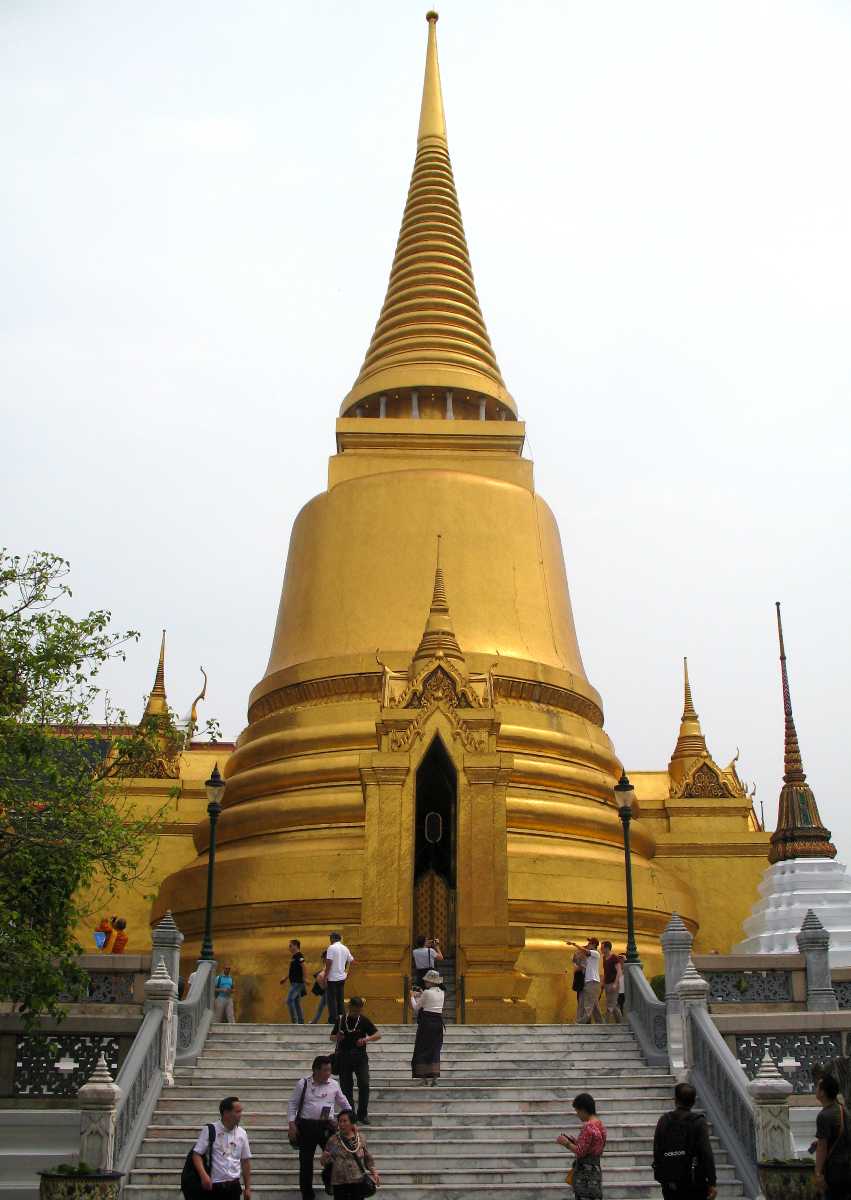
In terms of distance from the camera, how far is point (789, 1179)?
1032 cm

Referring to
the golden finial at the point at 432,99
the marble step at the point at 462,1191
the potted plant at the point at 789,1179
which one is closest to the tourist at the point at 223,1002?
the marble step at the point at 462,1191

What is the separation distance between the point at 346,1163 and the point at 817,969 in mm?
7263

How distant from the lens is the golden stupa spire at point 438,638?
65.0ft

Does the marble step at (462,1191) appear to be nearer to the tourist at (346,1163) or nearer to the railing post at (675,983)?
the tourist at (346,1163)

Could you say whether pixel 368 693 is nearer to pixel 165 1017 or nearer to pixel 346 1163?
pixel 165 1017

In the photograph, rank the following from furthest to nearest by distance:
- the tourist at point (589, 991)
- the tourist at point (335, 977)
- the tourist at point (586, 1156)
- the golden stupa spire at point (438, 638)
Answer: the golden stupa spire at point (438, 638) → the tourist at point (589, 991) → the tourist at point (335, 977) → the tourist at point (586, 1156)

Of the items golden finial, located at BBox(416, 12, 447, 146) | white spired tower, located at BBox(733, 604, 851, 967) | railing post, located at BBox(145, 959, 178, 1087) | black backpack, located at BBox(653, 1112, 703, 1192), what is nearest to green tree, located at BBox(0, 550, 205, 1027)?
railing post, located at BBox(145, 959, 178, 1087)

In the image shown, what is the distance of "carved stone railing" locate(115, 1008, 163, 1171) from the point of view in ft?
35.9

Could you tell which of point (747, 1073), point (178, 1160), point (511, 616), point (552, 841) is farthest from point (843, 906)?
point (178, 1160)

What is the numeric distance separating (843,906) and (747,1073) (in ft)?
29.7

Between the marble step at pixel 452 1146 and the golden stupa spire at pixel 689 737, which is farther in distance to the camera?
the golden stupa spire at pixel 689 737

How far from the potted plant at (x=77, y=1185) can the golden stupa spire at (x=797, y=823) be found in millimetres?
15007

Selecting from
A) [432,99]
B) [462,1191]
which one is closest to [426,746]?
[462,1191]

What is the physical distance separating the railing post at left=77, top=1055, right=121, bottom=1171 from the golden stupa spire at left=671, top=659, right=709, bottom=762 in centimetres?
1996
